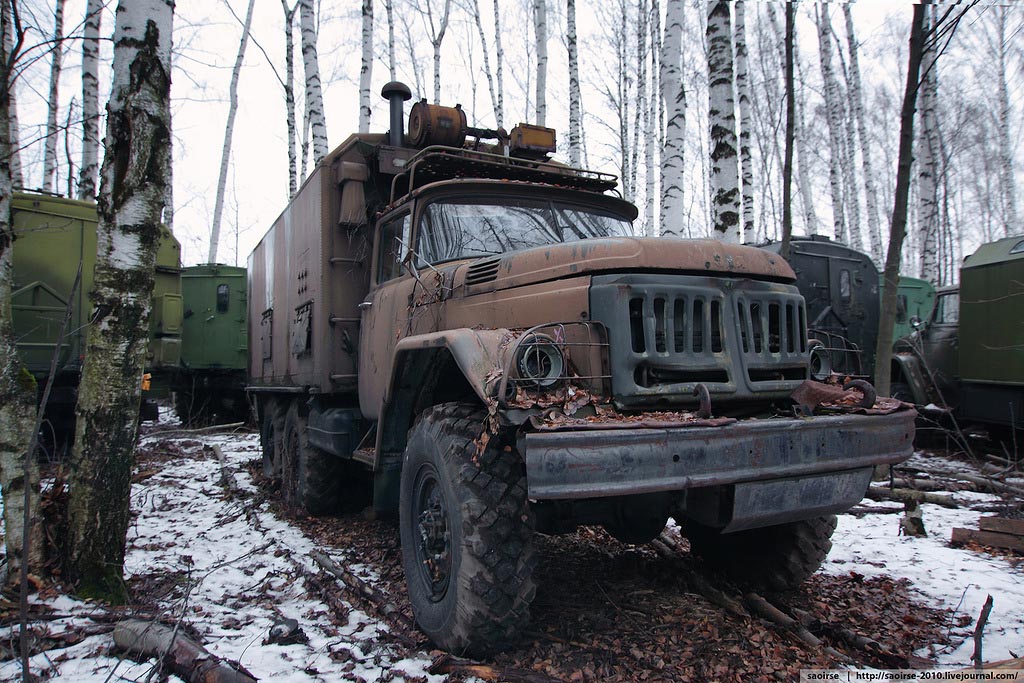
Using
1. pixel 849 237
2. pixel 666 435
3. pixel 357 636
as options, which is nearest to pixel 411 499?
pixel 357 636

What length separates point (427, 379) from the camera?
4289 mm

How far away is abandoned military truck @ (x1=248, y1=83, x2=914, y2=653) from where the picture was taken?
2973 millimetres

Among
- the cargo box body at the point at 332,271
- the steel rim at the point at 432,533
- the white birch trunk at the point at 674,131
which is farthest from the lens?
the white birch trunk at the point at 674,131

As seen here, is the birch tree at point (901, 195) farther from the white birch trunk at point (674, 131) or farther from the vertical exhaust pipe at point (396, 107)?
the vertical exhaust pipe at point (396, 107)

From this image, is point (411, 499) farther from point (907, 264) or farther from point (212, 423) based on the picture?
point (907, 264)

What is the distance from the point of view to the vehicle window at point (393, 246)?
5059mm

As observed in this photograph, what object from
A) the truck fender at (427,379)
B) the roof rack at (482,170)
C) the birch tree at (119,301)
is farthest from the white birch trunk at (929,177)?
the birch tree at (119,301)

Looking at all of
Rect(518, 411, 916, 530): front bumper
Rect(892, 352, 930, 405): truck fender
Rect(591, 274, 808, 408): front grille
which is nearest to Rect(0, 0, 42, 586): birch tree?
Rect(518, 411, 916, 530): front bumper

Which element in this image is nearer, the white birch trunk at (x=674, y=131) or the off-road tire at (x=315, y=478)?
the off-road tire at (x=315, y=478)

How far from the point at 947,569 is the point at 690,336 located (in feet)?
9.44

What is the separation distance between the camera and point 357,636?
371 centimetres

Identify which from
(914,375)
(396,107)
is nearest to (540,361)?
(396,107)

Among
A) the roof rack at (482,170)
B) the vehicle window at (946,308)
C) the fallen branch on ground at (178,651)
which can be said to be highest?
the roof rack at (482,170)

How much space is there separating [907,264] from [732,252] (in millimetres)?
30839
